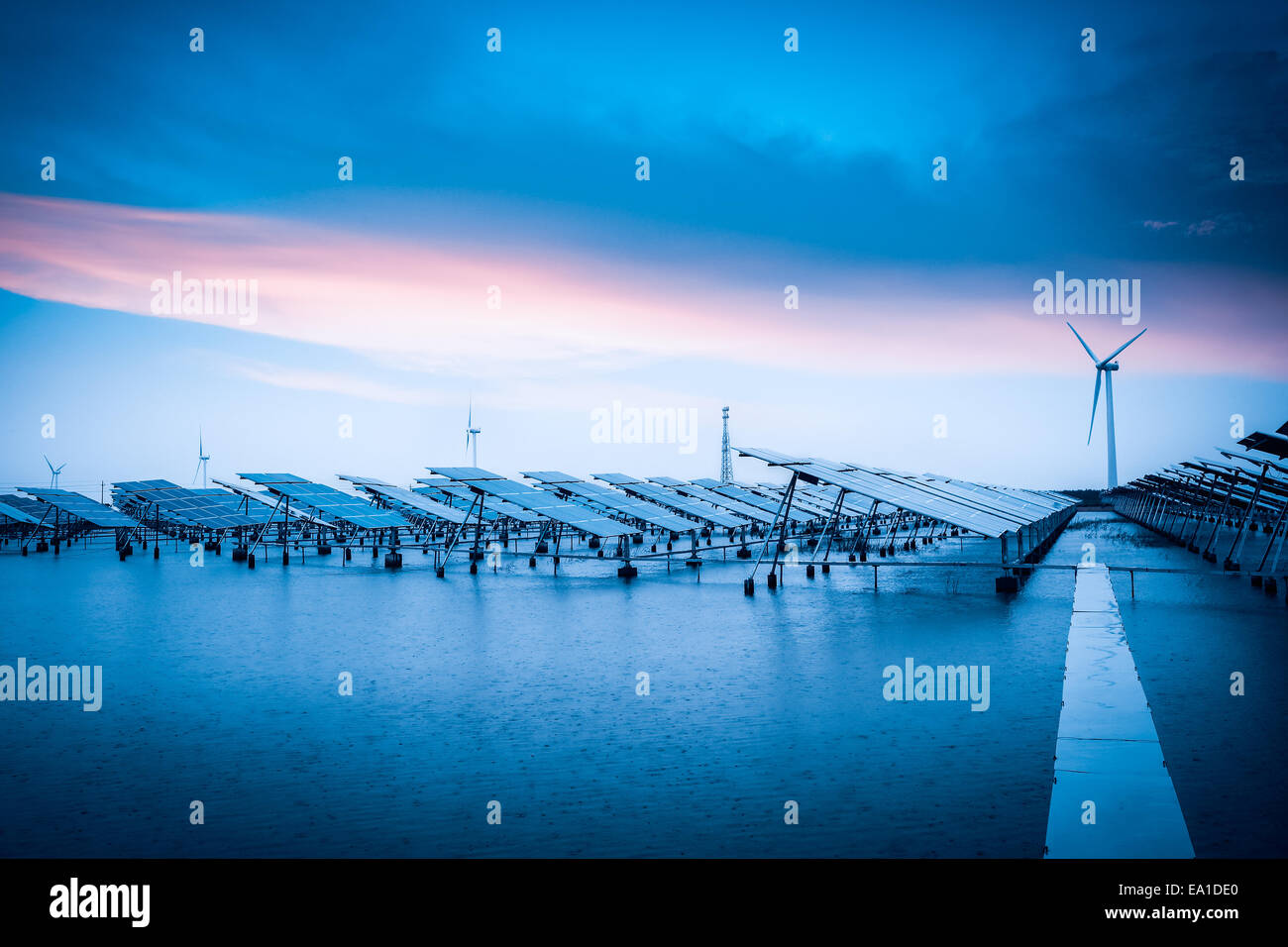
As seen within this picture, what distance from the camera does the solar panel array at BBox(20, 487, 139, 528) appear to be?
6106 centimetres

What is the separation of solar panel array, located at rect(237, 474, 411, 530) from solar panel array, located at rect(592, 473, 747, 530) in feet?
49.1

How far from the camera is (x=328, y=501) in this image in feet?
186

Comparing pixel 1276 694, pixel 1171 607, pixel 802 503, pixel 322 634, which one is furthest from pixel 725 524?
pixel 1276 694

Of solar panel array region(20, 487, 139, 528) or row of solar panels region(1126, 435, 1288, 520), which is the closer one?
row of solar panels region(1126, 435, 1288, 520)

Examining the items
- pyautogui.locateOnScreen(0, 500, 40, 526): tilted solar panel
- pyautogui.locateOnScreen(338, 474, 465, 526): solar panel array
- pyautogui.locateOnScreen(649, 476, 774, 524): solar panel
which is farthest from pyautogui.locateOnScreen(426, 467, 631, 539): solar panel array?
pyautogui.locateOnScreen(0, 500, 40, 526): tilted solar panel

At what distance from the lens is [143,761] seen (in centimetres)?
1095

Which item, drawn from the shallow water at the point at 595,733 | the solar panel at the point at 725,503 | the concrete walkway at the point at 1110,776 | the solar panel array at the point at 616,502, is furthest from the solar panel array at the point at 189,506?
the concrete walkway at the point at 1110,776

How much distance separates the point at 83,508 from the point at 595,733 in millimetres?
64583

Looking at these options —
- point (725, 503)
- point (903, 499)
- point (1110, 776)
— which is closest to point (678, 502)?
point (725, 503)

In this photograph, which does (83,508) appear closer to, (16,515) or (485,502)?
(16,515)

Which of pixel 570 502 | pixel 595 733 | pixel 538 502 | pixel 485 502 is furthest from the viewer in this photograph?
pixel 485 502

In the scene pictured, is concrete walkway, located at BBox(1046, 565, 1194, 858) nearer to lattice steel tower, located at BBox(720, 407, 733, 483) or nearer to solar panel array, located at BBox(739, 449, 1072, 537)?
solar panel array, located at BBox(739, 449, 1072, 537)

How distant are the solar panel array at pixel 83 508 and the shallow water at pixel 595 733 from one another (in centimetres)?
4151
